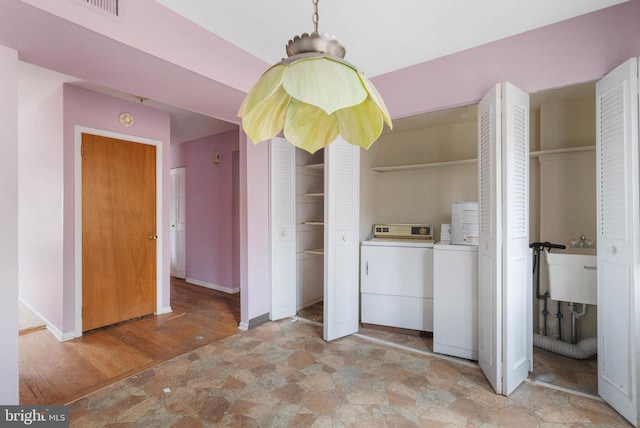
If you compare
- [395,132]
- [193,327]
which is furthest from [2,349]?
[395,132]

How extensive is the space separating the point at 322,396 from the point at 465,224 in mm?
1822

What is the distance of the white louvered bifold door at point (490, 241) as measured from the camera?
6.81 feet

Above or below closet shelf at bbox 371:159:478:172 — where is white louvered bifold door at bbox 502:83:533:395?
below

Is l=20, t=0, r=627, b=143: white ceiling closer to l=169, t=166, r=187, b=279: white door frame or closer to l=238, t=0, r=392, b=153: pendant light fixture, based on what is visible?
l=238, t=0, r=392, b=153: pendant light fixture

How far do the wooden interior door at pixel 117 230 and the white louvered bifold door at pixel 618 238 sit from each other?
13.8ft

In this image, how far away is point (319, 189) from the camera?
4172mm

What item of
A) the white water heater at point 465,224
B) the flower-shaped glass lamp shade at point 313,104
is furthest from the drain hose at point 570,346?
the flower-shaped glass lamp shade at point 313,104

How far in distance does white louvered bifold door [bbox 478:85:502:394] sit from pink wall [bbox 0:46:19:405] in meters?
2.93

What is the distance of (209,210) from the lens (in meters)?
4.86

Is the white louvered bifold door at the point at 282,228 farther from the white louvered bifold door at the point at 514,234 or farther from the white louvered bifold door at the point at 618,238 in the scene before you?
the white louvered bifold door at the point at 618,238

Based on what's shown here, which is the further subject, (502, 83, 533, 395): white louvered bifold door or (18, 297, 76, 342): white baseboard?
(18, 297, 76, 342): white baseboard

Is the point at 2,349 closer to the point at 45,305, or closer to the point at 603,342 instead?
the point at 45,305

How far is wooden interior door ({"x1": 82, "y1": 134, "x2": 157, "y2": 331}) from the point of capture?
3.17m

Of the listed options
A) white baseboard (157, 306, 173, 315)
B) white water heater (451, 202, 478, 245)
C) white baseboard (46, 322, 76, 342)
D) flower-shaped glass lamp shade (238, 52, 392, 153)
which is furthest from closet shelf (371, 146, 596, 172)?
white baseboard (46, 322, 76, 342)
